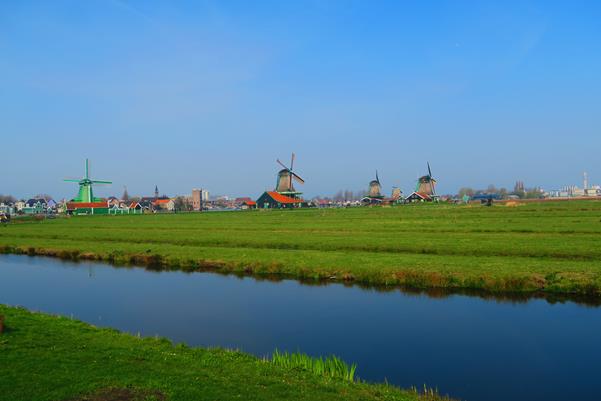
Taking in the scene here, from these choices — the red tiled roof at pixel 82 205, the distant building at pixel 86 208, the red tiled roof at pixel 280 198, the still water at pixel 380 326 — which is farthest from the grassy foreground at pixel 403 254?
the red tiled roof at pixel 82 205

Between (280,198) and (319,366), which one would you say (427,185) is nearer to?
(280,198)

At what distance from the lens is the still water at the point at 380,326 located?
1269 cm

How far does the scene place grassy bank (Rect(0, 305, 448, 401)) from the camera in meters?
9.23

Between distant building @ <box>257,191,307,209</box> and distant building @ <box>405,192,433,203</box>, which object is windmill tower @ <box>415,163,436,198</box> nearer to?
distant building @ <box>405,192,433,203</box>

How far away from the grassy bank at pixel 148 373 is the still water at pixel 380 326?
222 cm

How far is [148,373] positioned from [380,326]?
9569mm

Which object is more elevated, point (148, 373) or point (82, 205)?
point (82, 205)

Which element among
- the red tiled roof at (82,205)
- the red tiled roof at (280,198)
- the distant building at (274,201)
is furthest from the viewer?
the red tiled roof at (280,198)

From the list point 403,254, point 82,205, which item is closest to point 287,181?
point 82,205

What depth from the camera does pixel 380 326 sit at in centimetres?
1745

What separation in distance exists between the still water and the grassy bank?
2219 millimetres

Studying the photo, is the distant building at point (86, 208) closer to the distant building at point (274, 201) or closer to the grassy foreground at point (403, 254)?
the distant building at point (274, 201)

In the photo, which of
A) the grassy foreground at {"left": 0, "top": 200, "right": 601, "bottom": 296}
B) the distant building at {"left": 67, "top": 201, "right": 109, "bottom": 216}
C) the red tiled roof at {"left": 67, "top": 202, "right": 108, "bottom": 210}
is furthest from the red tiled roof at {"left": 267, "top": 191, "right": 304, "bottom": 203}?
the grassy foreground at {"left": 0, "top": 200, "right": 601, "bottom": 296}

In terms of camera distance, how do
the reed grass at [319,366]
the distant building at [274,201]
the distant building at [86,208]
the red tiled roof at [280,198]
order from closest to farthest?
the reed grass at [319,366] → the distant building at [86,208] → the distant building at [274,201] → the red tiled roof at [280,198]
